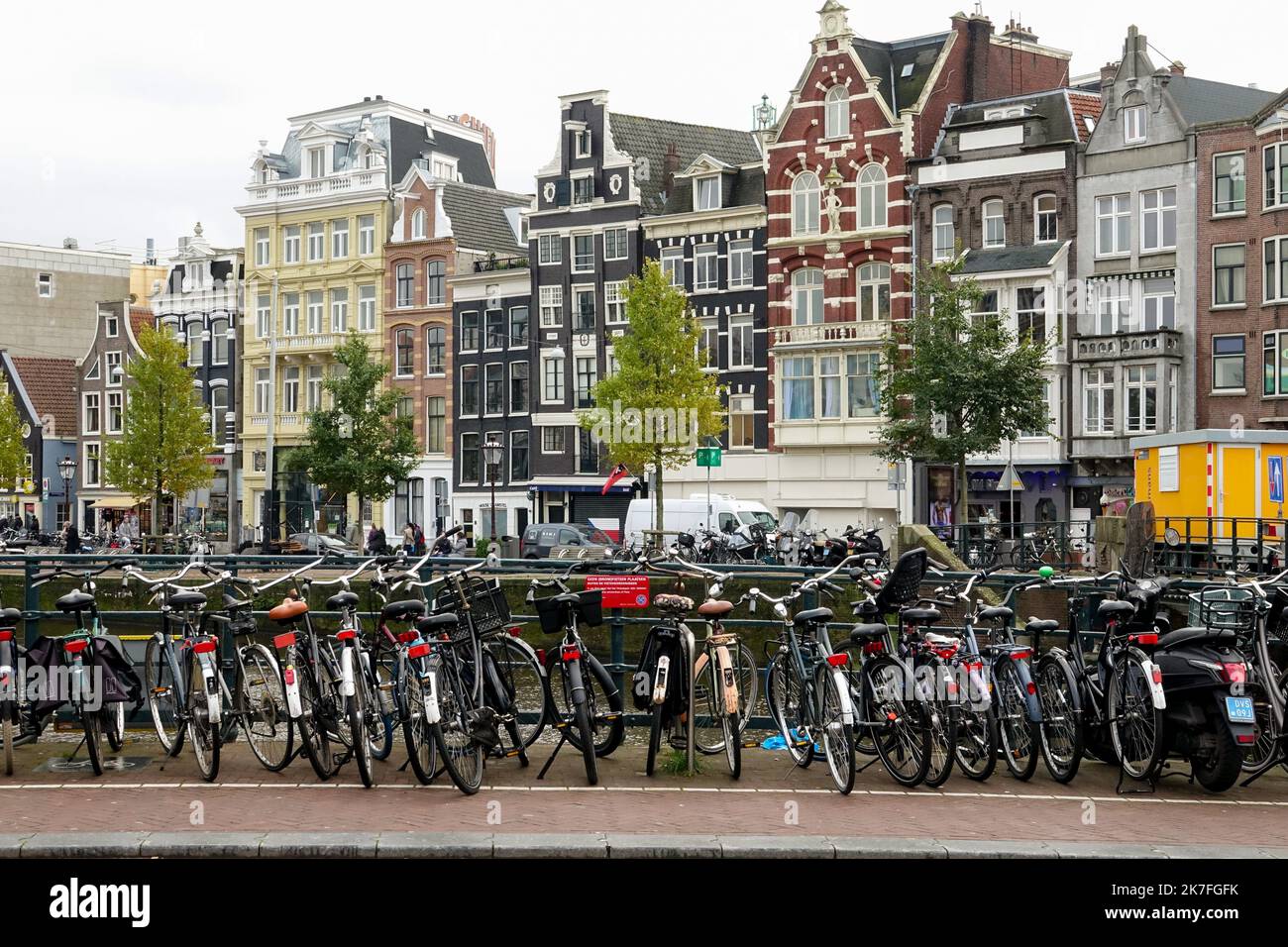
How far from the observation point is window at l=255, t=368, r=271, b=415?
63.9 meters

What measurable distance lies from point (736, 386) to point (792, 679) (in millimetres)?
41924

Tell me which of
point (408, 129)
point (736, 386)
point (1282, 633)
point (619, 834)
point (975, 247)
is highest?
point (408, 129)

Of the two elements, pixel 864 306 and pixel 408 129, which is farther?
pixel 408 129

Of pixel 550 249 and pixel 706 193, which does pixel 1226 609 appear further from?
pixel 550 249

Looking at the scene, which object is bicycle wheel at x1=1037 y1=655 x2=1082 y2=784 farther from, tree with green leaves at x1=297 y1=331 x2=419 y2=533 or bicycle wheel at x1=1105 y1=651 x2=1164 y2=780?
tree with green leaves at x1=297 y1=331 x2=419 y2=533

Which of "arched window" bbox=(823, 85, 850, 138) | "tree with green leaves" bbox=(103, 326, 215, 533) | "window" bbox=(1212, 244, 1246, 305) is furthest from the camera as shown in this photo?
"tree with green leaves" bbox=(103, 326, 215, 533)

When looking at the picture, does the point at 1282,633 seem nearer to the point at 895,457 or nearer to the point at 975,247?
the point at 895,457

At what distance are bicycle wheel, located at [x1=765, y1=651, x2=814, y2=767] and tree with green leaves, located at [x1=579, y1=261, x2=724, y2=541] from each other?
34638mm

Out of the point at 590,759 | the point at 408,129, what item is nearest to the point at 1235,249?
the point at 408,129

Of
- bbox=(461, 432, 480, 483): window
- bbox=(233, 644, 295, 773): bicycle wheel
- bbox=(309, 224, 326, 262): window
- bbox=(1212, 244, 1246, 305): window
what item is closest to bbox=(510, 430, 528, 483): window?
bbox=(461, 432, 480, 483): window

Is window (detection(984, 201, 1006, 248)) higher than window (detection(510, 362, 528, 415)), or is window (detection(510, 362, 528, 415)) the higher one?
window (detection(984, 201, 1006, 248))

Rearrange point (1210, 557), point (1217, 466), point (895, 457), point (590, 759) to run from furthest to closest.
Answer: point (895, 457)
point (1217, 466)
point (1210, 557)
point (590, 759)

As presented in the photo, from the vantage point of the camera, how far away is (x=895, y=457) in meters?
41.8

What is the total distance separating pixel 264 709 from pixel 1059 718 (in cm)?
494
